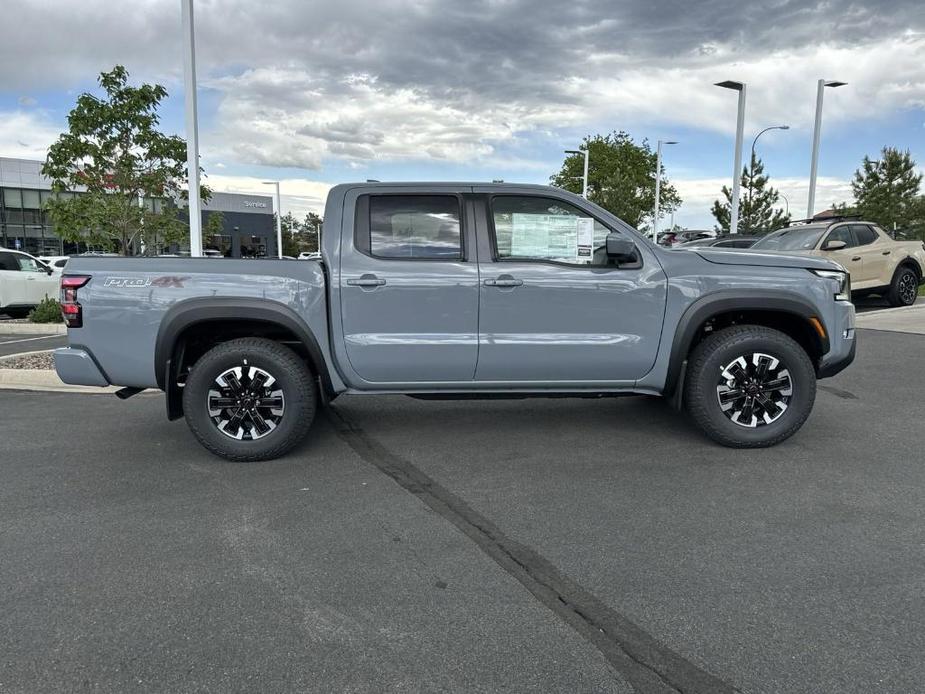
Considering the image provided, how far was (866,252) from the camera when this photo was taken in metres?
12.5

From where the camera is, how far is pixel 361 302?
4766mm

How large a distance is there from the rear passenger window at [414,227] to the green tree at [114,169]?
8.55 meters

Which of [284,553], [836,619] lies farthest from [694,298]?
[284,553]

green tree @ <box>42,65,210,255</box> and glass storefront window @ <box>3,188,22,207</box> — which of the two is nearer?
green tree @ <box>42,65,210,255</box>

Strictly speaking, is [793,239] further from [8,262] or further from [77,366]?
[8,262]

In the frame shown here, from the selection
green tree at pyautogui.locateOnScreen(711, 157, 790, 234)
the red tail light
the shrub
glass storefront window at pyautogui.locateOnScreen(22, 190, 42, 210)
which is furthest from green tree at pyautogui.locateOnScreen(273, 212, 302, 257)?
the red tail light

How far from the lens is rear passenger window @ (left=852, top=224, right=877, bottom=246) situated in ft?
41.2

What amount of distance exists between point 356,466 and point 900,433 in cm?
422

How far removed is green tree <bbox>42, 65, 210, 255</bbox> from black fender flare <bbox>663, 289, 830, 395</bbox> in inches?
398

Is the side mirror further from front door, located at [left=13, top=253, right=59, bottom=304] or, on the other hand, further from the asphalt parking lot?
front door, located at [left=13, top=253, right=59, bottom=304]

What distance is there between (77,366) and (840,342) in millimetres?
5430

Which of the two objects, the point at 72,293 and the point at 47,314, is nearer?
the point at 72,293

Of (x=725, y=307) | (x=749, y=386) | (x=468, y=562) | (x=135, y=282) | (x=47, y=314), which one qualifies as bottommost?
(x=468, y=562)

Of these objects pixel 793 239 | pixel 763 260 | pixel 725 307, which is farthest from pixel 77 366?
pixel 793 239
